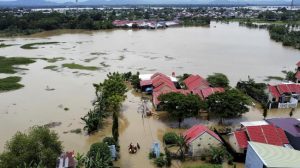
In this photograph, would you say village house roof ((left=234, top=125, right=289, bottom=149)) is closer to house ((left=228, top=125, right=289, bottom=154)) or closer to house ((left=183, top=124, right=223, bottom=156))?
house ((left=228, top=125, right=289, bottom=154))

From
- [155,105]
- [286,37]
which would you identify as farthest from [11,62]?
[286,37]

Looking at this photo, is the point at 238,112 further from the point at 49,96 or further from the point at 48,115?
the point at 49,96

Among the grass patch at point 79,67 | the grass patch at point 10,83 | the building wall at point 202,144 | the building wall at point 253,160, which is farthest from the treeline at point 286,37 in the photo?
the grass patch at point 10,83

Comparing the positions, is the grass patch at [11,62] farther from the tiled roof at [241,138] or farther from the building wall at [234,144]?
the tiled roof at [241,138]

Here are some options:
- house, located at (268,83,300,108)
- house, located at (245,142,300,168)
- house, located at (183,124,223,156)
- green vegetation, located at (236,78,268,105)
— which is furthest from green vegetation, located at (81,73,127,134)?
house, located at (268,83,300,108)

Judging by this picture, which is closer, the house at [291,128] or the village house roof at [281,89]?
the house at [291,128]

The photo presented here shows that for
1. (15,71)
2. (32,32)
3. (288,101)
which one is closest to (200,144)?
(288,101)
